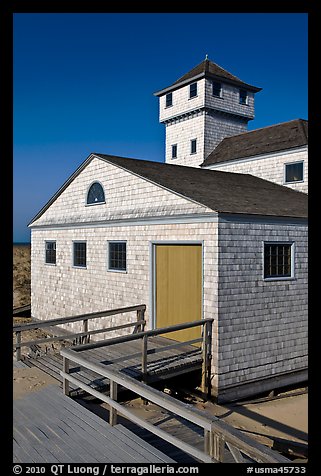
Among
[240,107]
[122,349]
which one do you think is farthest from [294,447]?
[240,107]

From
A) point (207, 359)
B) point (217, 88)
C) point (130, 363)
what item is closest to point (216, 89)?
point (217, 88)

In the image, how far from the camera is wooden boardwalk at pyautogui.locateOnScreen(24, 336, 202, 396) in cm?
809

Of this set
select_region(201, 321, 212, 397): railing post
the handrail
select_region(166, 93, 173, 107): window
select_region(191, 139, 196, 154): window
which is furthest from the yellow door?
select_region(166, 93, 173, 107): window

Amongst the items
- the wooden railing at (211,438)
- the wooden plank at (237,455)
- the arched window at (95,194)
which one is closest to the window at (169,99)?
the arched window at (95,194)

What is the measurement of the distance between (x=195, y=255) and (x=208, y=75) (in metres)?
15.5

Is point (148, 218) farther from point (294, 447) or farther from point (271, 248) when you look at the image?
point (294, 447)

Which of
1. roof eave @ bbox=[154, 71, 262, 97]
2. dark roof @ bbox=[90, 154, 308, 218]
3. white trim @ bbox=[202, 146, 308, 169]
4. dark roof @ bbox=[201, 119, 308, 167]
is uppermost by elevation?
roof eave @ bbox=[154, 71, 262, 97]

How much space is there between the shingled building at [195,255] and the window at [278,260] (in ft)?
0.09

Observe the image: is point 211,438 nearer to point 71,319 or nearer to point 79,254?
point 71,319

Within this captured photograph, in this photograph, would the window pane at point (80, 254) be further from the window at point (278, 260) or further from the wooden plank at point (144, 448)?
the wooden plank at point (144, 448)

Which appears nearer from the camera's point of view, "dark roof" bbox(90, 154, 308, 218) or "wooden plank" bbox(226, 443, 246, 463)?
"wooden plank" bbox(226, 443, 246, 463)

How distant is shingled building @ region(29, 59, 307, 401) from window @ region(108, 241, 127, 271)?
0.11 ft

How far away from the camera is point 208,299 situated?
9.29m

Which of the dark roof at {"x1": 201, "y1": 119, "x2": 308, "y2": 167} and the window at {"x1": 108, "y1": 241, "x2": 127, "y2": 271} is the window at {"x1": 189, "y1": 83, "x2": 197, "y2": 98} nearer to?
the dark roof at {"x1": 201, "y1": 119, "x2": 308, "y2": 167}
